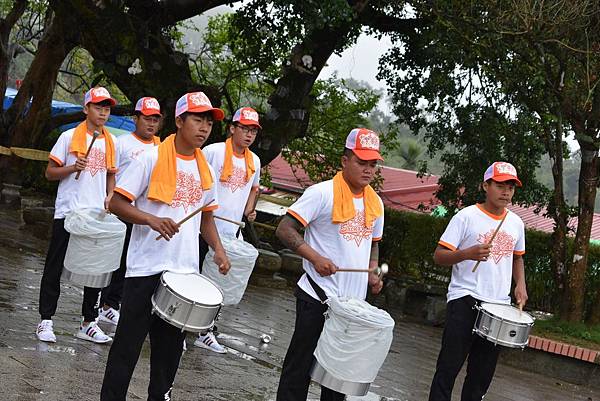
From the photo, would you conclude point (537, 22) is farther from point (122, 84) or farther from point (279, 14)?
point (122, 84)

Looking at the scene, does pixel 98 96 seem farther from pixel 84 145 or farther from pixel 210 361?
pixel 210 361

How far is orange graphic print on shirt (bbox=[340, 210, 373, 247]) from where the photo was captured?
5845 mm

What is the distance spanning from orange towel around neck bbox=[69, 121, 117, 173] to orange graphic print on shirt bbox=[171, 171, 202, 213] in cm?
268

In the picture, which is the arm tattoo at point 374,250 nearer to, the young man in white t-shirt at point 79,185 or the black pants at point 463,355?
the black pants at point 463,355

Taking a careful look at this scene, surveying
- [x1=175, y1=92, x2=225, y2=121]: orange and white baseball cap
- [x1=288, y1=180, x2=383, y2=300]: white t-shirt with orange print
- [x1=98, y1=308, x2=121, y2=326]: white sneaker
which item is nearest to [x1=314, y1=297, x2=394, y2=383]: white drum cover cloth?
[x1=288, y1=180, x2=383, y2=300]: white t-shirt with orange print

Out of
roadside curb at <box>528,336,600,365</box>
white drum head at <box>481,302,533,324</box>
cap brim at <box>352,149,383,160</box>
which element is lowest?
roadside curb at <box>528,336,600,365</box>

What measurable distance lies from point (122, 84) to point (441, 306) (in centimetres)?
584

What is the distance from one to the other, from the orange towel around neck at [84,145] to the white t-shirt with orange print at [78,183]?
0.11 feet

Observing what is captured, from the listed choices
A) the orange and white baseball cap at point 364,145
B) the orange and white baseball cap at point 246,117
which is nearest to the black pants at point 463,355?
the orange and white baseball cap at point 364,145

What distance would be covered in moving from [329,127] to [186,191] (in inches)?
573

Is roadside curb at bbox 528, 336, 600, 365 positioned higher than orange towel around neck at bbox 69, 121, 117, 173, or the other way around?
orange towel around neck at bbox 69, 121, 117, 173

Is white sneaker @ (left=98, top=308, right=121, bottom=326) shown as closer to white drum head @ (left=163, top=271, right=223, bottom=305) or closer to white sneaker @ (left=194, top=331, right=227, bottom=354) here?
white sneaker @ (left=194, top=331, right=227, bottom=354)

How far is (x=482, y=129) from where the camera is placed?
15.6 m

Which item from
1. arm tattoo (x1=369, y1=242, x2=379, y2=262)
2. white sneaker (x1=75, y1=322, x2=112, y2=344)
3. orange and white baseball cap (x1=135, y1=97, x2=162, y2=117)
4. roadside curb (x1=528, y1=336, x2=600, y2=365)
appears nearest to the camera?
arm tattoo (x1=369, y1=242, x2=379, y2=262)
